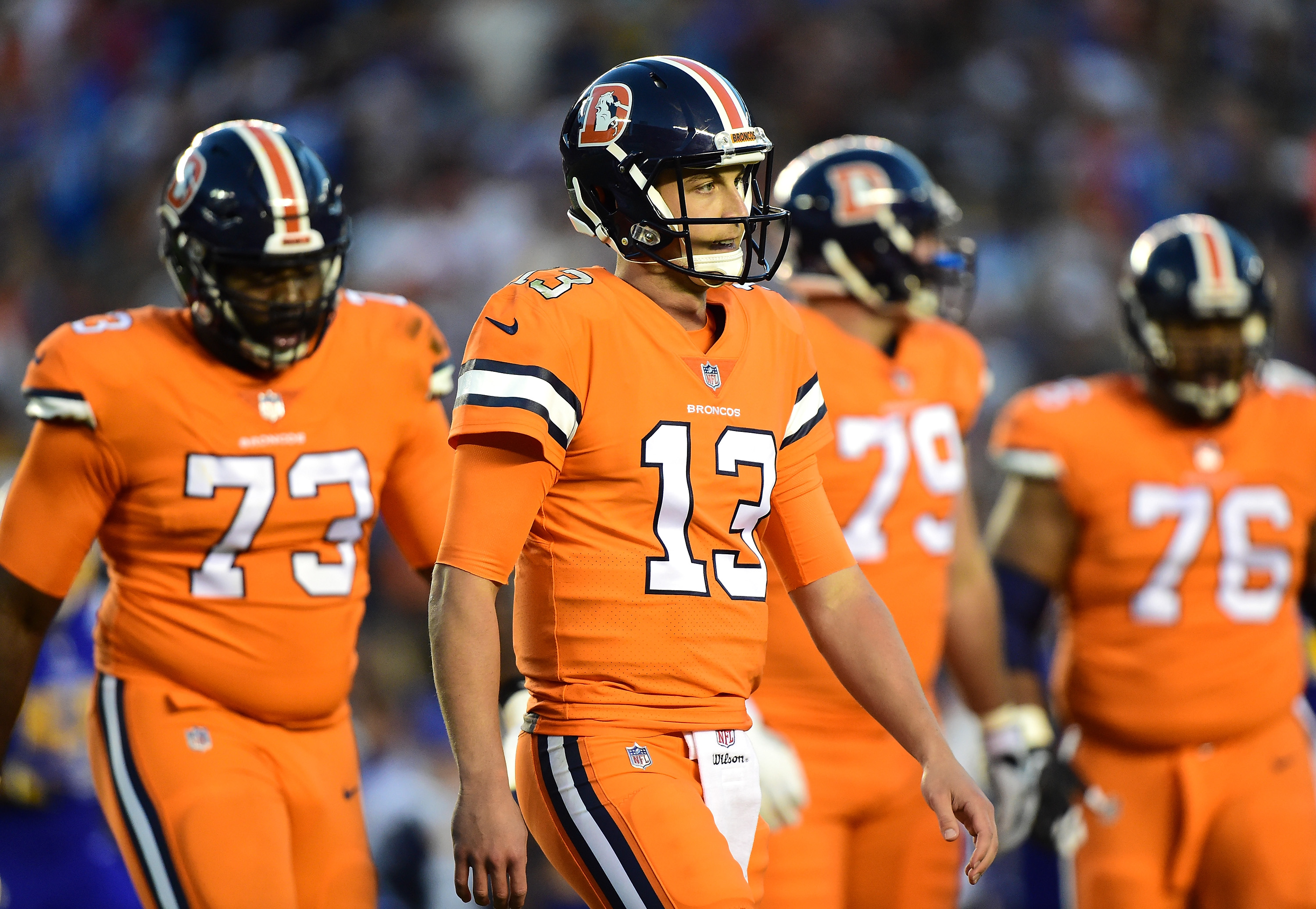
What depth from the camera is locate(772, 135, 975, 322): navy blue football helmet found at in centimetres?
412

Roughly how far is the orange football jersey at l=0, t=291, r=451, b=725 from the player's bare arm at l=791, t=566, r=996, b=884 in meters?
1.05

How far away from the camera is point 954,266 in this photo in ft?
13.8

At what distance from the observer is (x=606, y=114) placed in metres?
2.70

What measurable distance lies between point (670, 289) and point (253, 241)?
104cm

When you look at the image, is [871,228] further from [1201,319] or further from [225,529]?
[225,529]

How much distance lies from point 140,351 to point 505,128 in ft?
22.9

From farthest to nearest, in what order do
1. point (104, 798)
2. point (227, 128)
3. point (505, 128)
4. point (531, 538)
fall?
point (505, 128) → point (227, 128) → point (104, 798) → point (531, 538)

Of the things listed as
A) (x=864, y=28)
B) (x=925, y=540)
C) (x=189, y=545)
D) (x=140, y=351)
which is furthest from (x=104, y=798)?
(x=864, y=28)

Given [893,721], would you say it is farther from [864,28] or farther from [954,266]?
[864,28]

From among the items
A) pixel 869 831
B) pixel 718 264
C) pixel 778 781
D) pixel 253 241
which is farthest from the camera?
pixel 869 831

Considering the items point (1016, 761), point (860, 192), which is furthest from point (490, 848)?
point (860, 192)

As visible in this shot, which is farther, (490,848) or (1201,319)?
(1201,319)

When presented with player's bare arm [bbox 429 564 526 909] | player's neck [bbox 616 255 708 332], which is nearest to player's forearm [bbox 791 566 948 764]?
player's neck [bbox 616 255 708 332]

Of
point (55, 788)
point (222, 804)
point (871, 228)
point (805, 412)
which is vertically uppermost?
point (871, 228)
